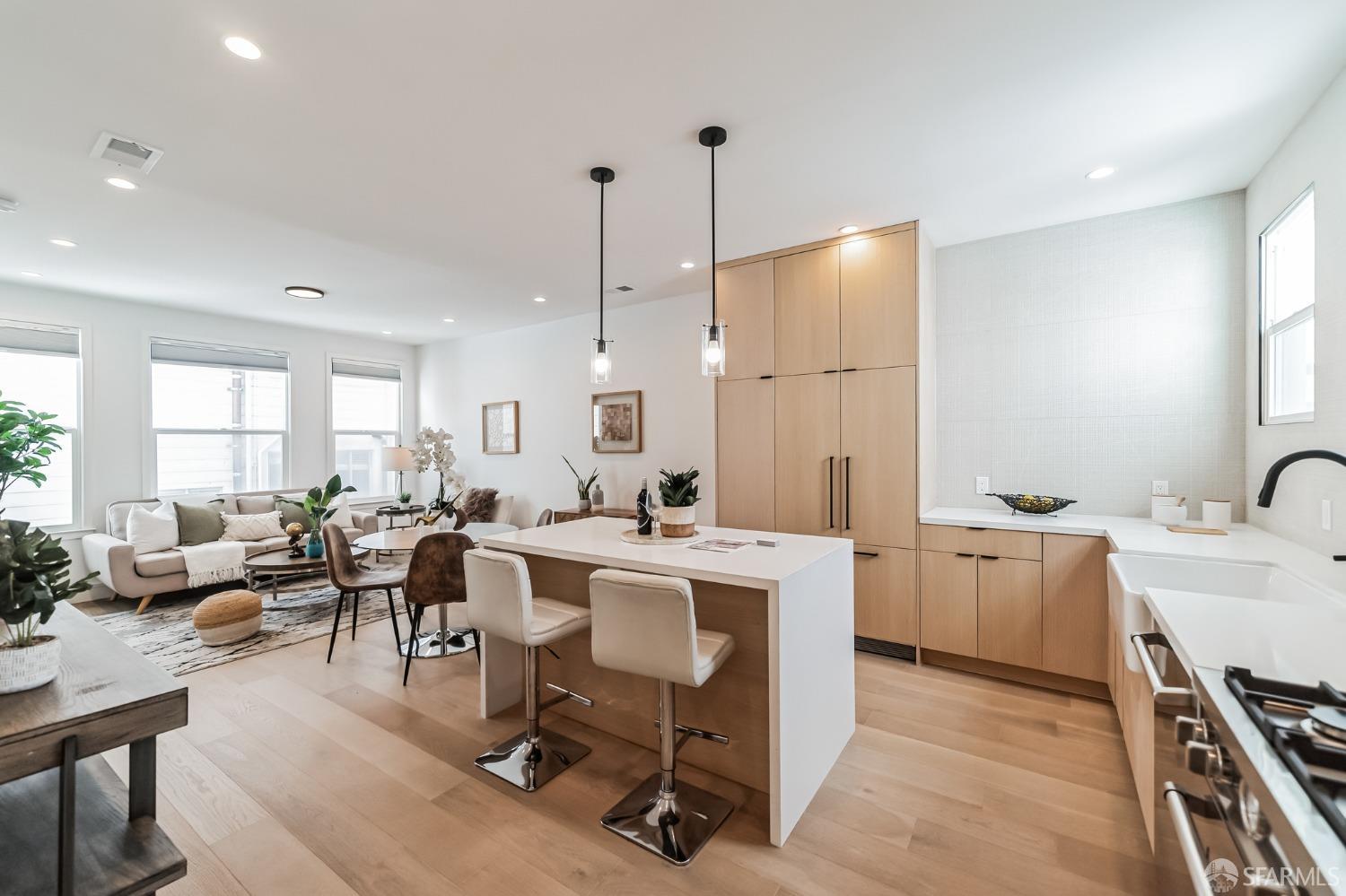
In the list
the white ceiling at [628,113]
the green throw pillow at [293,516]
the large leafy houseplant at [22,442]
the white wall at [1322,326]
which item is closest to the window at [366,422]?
the green throw pillow at [293,516]

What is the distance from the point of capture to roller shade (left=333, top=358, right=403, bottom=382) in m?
6.74

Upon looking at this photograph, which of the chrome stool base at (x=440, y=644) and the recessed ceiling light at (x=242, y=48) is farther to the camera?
the chrome stool base at (x=440, y=644)

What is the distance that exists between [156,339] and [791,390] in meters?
6.04

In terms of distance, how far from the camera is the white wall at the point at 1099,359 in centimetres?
293

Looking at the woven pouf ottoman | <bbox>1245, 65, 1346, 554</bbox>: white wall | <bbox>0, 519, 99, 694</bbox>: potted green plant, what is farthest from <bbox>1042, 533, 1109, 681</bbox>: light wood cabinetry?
the woven pouf ottoman

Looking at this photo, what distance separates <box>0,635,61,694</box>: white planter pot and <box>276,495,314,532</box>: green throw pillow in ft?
15.6

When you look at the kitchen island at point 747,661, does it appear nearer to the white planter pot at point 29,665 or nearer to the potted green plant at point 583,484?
the white planter pot at point 29,665

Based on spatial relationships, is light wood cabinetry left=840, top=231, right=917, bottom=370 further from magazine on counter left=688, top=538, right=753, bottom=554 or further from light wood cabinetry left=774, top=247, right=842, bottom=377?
magazine on counter left=688, top=538, right=753, bottom=554

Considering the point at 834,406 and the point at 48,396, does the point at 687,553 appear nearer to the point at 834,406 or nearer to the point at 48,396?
the point at 834,406

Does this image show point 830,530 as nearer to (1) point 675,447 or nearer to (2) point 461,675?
(1) point 675,447

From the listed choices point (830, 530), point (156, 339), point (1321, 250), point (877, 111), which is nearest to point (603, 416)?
point (830, 530)

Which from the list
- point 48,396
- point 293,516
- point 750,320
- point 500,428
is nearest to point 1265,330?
point 750,320

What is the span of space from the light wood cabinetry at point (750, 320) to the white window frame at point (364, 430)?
5147 mm

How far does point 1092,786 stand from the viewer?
212 cm
